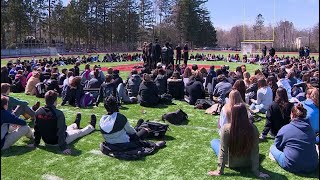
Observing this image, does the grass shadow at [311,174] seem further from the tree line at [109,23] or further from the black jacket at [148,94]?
the tree line at [109,23]

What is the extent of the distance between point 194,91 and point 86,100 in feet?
11.2

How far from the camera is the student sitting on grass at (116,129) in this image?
6.15 m

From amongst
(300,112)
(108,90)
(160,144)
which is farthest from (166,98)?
(300,112)

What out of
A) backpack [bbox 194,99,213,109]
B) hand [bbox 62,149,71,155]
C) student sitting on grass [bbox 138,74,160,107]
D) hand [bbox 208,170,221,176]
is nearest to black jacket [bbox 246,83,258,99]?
backpack [bbox 194,99,213,109]

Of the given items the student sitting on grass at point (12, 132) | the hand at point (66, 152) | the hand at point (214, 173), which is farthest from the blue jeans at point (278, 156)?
the student sitting on grass at point (12, 132)

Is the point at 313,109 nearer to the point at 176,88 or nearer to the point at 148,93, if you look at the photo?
the point at 148,93

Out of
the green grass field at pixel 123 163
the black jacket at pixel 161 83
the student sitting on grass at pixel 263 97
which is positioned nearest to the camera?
the green grass field at pixel 123 163

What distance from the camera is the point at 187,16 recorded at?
78.3 meters

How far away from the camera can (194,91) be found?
11.8m

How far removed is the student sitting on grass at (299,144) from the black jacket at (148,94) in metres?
6.16

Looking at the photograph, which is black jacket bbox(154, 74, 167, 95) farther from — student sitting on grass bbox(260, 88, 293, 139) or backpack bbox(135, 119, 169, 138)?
student sitting on grass bbox(260, 88, 293, 139)

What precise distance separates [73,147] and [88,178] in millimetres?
1696

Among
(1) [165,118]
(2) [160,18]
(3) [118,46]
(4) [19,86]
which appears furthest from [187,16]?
(1) [165,118]

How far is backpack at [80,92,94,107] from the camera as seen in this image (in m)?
11.3
